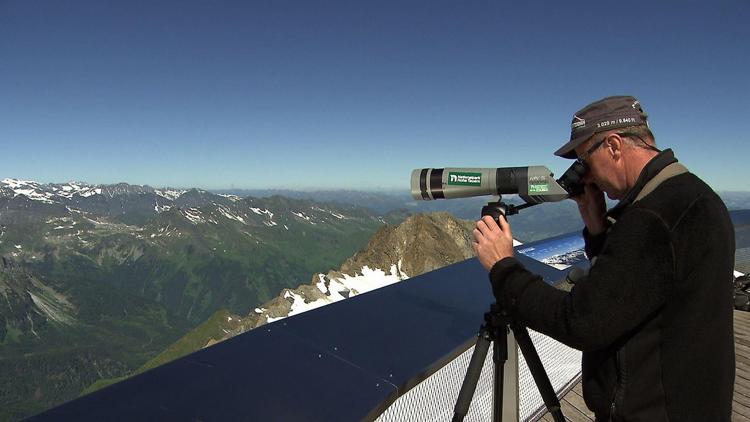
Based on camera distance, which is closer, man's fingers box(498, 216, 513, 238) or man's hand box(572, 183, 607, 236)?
man's fingers box(498, 216, 513, 238)

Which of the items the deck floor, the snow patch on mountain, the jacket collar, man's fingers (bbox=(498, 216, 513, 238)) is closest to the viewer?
the jacket collar

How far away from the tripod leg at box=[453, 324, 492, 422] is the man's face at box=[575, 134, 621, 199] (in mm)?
886

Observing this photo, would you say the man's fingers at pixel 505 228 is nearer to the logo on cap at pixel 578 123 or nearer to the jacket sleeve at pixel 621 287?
the jacket sleeve at pixel 621 287

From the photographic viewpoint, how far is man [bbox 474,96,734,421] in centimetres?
145

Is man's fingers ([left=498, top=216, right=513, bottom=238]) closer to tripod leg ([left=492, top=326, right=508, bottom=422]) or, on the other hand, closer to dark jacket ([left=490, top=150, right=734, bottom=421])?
dark jacket ([left=490, top=150, right=734, bottom=421])

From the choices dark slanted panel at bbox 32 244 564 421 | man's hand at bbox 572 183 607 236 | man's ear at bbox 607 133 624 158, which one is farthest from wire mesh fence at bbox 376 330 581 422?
man's ear at bbox 607 133 624 158

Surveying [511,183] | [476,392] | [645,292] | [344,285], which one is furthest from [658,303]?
[344,285]

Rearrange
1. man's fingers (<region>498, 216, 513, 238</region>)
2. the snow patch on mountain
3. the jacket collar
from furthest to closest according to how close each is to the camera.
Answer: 1. the snow patch on mountain
2. man's fingers (<region>498, 216, 513, 238</region>)
3. the jacket collar

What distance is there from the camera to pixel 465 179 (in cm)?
238

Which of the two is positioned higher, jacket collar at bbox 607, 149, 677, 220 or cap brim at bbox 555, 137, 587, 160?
cap brim at bbox 555, 137, 587, 160

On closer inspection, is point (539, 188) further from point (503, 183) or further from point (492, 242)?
point (492, 242)

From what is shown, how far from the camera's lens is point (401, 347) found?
96.2 inches

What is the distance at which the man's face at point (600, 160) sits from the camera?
1812 mm

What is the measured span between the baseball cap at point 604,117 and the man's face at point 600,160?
1.5 inches
